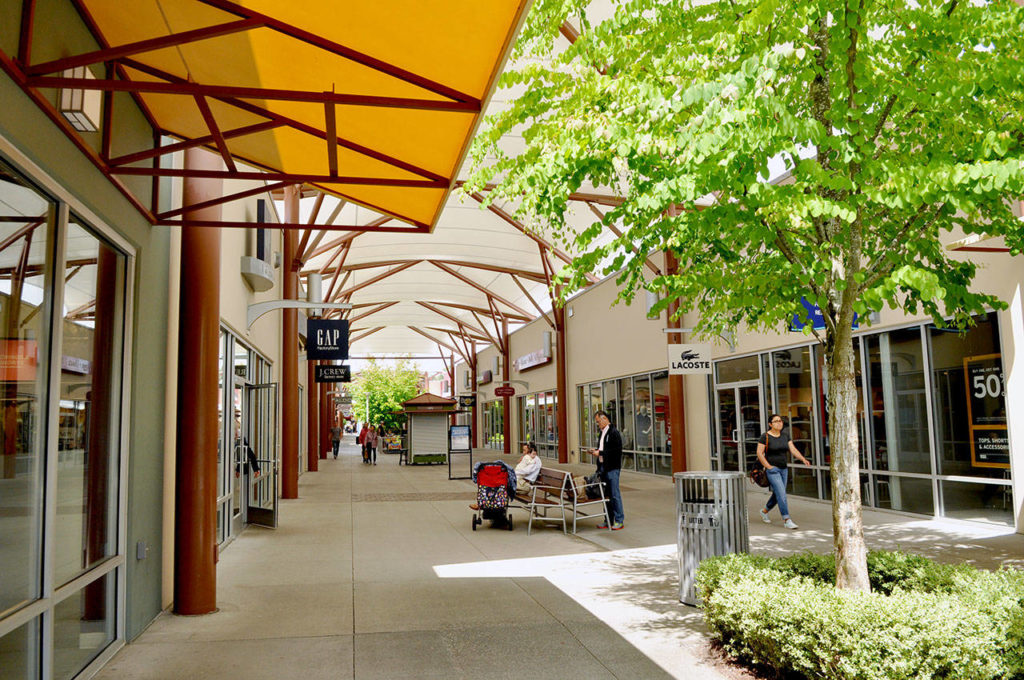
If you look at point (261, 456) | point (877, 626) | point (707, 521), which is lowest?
point (877, 626)

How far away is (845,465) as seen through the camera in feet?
17.6

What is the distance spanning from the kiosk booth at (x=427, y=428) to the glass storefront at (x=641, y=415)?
6.48 m

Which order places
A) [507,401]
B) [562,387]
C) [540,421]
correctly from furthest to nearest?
1. [507,401]
2. [540,421]
3. [562,387]

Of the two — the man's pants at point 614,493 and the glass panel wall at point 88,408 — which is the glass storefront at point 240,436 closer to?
the glass panel wall at point 88,408

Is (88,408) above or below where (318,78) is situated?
below

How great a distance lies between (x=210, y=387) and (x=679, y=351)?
10902 millimetres

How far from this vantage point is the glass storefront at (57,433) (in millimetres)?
3998

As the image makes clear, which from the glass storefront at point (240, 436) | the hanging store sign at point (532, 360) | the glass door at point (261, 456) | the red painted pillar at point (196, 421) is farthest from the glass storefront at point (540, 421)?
the red painted pillar at point (196, 421)

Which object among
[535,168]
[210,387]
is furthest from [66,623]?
[535,168]

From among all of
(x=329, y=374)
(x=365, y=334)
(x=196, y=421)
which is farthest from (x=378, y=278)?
(x=196, y=421)

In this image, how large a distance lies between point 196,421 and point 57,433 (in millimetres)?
2310

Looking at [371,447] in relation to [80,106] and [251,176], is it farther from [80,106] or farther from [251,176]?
[80,106]

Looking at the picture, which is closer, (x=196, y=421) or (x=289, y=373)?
(x=196, y=421)

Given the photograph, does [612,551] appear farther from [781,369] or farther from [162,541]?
[781,369]
